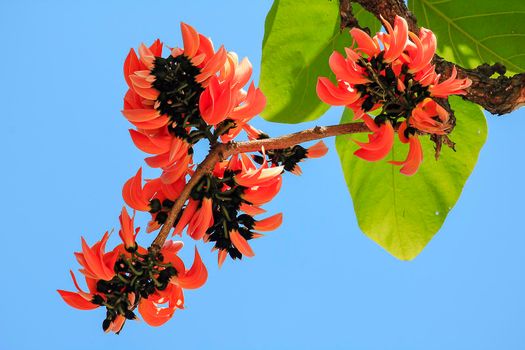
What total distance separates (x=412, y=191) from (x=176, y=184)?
0.92 meters

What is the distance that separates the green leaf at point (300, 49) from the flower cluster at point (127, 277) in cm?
78

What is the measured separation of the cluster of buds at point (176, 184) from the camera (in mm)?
1059

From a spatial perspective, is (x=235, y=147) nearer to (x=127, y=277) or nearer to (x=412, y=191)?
(x=127, y=277)

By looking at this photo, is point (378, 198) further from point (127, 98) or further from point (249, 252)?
point (127, 98)

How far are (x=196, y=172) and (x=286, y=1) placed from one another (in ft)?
2.94

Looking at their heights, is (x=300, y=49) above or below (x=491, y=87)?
above

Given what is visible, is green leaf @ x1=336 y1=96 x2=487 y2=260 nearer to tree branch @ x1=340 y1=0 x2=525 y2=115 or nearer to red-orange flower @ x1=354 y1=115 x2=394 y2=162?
tree branch @ x1=340 y1=0 x2=525 y2=115

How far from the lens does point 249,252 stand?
3.67ft

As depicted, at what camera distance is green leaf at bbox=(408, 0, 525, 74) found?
1.68 m

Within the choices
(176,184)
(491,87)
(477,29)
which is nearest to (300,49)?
(477,29)

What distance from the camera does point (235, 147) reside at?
1108mm

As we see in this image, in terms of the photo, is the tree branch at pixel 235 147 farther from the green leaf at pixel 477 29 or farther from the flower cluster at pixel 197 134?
the green leaf at pixel 477 29

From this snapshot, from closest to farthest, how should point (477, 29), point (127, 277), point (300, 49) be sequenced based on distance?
point (127, 277)
point (477, 29)
point (300, 49)

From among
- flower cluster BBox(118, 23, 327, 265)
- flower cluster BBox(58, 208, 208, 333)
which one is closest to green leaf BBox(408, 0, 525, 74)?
flower cluster BBox(118, 23, 327, 265)
